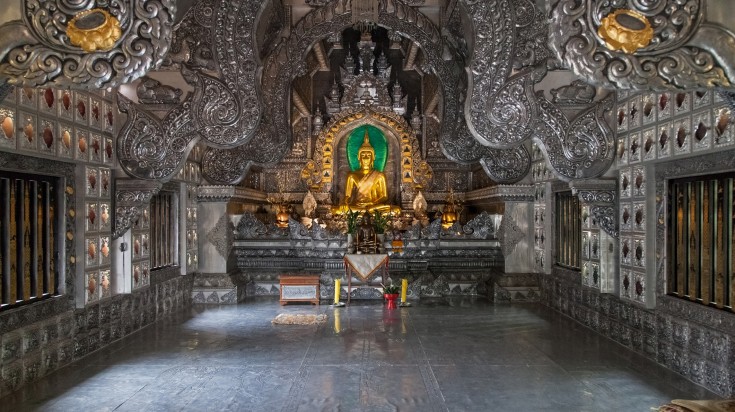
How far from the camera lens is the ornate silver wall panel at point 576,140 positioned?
6.89 m

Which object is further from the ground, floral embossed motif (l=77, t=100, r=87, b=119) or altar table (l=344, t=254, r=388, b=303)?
floral embossed motif (l=77, t=100, r=87, b=119)

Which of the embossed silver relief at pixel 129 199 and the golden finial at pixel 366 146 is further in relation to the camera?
the golden finial at pixel 366 146

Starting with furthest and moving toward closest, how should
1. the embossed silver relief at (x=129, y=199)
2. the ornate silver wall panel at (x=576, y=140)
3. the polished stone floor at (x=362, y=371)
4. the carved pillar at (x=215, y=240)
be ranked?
the carved pillar at (x=215, y=240) → the embossed silver relief at (x=129, y=199) → the ornate silver wall panel at (x=576, y=140) → the polished stone floor at (x=362, y=371)

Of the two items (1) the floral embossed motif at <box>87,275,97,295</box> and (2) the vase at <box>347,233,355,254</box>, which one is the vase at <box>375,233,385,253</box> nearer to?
(2) the vase at <box>347,233,355,254</box>

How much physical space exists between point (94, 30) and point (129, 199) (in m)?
4.22

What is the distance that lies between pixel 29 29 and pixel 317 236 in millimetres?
9175

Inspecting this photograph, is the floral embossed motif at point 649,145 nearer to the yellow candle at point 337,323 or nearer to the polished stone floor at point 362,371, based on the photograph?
the polished stone floor at point 362,371

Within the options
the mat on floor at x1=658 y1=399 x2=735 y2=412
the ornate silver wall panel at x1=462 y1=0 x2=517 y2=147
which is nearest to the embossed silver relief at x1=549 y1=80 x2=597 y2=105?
the ornate silver wall panel at x1=462 y1=0 x2=517 y2=147

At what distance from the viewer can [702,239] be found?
6164 millimetres

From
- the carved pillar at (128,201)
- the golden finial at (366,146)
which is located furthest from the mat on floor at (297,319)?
the golden finial at (366,146)

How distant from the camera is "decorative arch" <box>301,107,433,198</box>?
51.4ft

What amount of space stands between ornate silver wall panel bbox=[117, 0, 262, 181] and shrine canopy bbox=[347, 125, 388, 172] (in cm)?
896

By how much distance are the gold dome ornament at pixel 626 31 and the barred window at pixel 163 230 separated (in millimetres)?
7791

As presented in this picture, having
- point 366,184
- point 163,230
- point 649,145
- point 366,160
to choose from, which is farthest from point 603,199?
point 366,160
